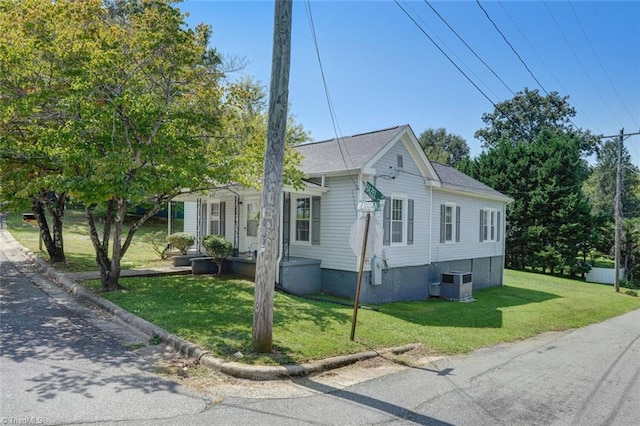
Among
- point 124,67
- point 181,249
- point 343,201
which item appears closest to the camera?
point 124,67

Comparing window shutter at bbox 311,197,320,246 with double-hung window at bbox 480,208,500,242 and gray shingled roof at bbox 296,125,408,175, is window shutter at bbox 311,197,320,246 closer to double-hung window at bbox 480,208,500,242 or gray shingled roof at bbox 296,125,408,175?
gray shingled roof at bbox 296,125,408,175

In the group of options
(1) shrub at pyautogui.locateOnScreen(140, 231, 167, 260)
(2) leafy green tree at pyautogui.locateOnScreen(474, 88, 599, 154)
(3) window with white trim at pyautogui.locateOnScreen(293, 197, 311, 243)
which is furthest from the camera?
(2) leafy green tree at pyautogui.locateOnScreen(474, 88, 599, 154)

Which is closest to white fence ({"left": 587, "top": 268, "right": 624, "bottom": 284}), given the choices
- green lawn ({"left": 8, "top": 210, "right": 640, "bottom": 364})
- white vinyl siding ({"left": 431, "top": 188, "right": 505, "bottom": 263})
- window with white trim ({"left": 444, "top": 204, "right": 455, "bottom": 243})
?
green lawn ({"left": 8, "top": 210, "right": 640, "bottom": 364})

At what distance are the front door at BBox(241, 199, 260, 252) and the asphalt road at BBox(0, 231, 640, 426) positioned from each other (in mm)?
7346

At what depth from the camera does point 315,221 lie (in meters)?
13.1

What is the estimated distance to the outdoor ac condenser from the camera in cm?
1481

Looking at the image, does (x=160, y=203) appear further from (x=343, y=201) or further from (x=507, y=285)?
(x=507, y=285)

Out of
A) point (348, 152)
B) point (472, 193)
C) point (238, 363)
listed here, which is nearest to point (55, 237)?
point (348, 152)

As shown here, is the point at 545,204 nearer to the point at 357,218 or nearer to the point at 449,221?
the point at 449,221

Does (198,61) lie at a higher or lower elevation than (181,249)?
higher

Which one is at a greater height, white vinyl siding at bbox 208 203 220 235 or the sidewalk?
white vinyl siding at bbox 208 203 220 235

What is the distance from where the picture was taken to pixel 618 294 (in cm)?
2130

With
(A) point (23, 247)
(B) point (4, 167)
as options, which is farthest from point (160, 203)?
(A) point (23, 247)

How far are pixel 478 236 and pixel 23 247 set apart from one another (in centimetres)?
2038
